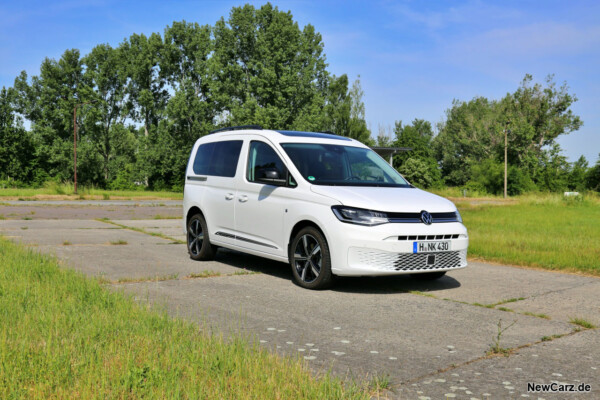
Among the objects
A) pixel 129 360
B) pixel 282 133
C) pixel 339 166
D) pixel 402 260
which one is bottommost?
pixel 129 360

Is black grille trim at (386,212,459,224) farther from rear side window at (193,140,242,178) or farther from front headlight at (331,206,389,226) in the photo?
rear side window at (193,140,242,178)

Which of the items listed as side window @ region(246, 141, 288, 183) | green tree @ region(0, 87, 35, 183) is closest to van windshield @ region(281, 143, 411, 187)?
side window @ region(246, 141, 288, 183)

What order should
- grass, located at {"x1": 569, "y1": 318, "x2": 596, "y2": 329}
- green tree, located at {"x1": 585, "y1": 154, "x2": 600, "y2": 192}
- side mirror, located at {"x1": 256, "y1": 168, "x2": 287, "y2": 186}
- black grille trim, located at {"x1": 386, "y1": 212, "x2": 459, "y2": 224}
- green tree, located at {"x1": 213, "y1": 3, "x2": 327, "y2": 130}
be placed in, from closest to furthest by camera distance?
grass, located at {"x1": 569, "y1": 318, "x2": 596, "y2": 329}
black grille trim, located at {"x1": 386, "y1": 212, "x2": 459, "y2": 224}
side mirror, located at {"x1": 256, "y1": 168, "x2": 287, "y2": 186}
green tree, located at {"x1": 585, "y1": 154, "x2": 600, "y2": 192}
green tree, located at {"x1": 213, "y1": 3, "x2": 327, "y2": 130}

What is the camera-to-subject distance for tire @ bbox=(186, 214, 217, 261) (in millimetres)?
9211

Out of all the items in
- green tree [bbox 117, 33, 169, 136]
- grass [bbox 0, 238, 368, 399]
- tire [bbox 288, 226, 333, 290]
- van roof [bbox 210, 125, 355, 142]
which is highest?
green tree [bbox 117, 33, 169, 136]

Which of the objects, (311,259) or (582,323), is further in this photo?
(311,259)

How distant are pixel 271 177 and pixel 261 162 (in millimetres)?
748

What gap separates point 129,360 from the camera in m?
3.55

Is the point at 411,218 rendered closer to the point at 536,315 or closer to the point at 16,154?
the point at 536,315

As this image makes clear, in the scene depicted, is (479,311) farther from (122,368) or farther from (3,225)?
(3,225)

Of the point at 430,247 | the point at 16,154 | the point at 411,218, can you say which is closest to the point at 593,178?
the point at 430,247

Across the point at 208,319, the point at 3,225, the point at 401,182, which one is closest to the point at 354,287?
the point at 401,182

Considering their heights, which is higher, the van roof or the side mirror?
the van roof

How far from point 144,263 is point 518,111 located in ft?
240
